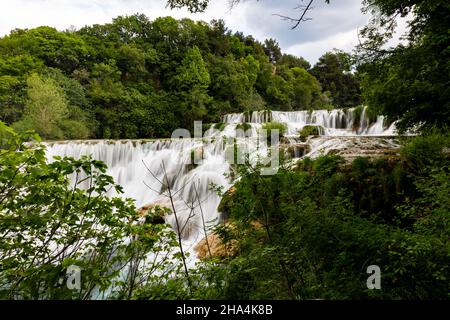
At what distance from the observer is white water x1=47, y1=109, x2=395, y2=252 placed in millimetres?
8992

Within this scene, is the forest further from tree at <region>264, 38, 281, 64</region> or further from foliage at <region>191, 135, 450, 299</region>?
tree at <region>264, 38, 281, 64</region>

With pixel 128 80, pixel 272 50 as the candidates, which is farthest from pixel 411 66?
pixel 272 50

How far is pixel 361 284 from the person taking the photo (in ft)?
7.00

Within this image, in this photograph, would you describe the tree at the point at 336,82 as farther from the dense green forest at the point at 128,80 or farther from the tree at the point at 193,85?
the tree at the point at 193,85

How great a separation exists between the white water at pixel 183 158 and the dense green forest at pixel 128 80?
5.98 metres

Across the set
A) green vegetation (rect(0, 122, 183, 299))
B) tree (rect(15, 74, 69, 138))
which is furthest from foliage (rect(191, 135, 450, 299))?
tree (rect(15, 74, 69, 138))

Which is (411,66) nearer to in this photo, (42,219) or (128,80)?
(42,219)

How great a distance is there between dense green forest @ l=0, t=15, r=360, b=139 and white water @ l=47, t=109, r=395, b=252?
598 cm

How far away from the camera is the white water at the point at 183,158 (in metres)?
8.99

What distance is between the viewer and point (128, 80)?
27.4m

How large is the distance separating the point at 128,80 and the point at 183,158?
761 inches

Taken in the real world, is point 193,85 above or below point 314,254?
above
